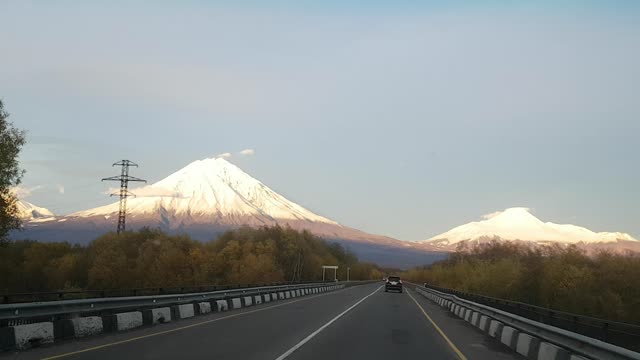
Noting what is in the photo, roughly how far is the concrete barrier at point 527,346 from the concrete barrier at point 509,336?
21.0 inches

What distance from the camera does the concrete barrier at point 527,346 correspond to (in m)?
14.9

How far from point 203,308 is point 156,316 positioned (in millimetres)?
6683

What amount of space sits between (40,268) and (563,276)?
3620 inches

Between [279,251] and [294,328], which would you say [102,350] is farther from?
[279,251]

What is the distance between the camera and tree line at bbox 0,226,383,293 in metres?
116

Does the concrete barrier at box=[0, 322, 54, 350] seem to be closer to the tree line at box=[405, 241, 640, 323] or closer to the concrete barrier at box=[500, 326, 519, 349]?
the concrete barrier at box=[500, 326, 519, 349]

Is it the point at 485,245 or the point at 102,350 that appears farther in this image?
the point at 485,245

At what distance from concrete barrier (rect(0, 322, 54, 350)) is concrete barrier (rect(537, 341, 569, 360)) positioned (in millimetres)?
11789

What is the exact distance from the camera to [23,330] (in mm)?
14828

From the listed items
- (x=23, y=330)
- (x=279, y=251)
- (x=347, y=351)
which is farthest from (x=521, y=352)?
(x=279, y=251)

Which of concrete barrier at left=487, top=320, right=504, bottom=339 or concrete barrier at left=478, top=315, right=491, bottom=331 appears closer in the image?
concrete barrier at left=487, top=320, right=504, bottom=339

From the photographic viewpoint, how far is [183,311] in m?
Result: 26.7

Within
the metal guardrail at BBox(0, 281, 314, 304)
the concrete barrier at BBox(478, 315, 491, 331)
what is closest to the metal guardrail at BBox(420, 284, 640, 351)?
the concrete barrier at BBox(478, 315, 491, 331)

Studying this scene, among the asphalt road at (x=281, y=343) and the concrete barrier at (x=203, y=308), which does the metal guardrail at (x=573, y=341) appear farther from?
the concrete barrier at (x=203, y=308)
